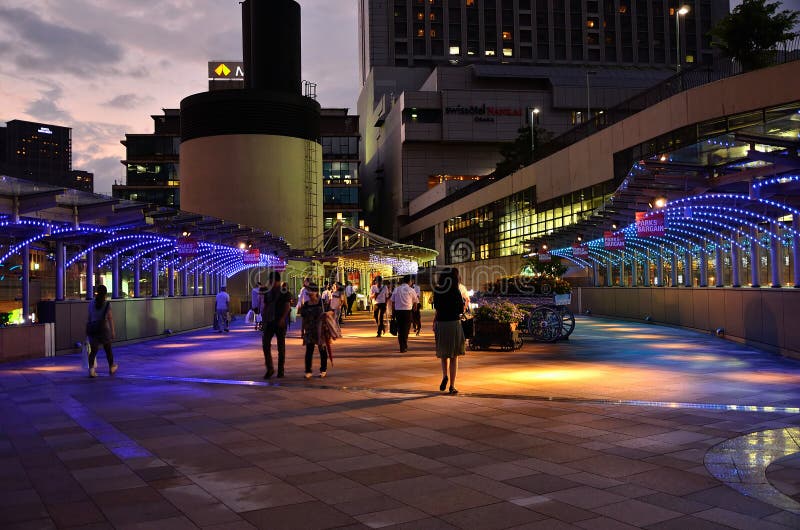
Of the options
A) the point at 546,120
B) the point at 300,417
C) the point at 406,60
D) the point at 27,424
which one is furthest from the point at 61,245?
the point at 406,60

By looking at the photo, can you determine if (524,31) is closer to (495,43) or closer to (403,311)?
(495,43)

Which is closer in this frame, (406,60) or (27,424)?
(27,424)

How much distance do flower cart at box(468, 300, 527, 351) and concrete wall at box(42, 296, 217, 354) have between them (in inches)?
386

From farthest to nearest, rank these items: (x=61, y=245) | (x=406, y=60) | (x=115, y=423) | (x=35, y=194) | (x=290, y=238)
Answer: (x=406, y=60) → (x=290, y=238) → (x=61, y=245) → (x=35, y=194) → (x=115, y=423)

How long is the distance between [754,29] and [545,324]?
58.9 ft

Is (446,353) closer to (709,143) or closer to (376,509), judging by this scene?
(376,509)

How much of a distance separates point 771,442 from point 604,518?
2.92 m

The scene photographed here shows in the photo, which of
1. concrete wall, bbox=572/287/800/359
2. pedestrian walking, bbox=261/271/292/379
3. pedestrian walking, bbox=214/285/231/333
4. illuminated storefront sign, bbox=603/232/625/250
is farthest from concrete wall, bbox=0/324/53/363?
illuminated storefront sign, bbox=603/232/625/250

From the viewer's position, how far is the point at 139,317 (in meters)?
23.2

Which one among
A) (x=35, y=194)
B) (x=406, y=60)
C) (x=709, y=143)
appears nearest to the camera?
(x=709, y=143)

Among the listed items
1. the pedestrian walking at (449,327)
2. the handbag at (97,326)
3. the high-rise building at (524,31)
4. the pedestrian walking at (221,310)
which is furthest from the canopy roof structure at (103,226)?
the high-rise building at (524,31)

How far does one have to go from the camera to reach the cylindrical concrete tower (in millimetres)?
61344

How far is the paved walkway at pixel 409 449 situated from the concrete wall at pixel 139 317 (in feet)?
18.5

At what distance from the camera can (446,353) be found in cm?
1078
